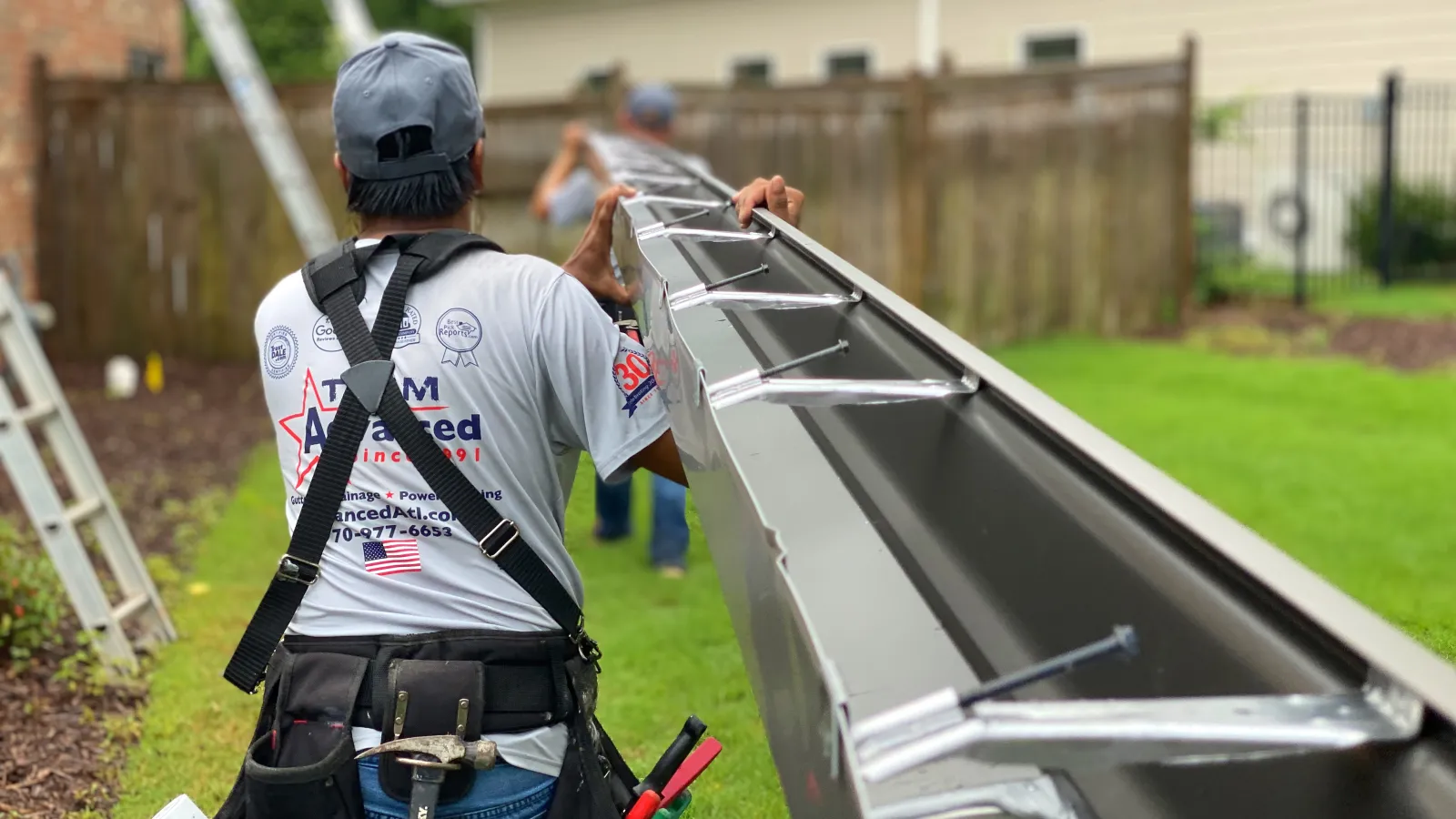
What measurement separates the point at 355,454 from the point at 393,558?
164 mm

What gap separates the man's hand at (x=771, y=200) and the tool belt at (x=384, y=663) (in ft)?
2.64

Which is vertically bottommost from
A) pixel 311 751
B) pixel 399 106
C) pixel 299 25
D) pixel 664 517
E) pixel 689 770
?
pixel 664 517

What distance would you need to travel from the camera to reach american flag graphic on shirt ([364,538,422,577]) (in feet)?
7.22

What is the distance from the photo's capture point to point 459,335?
86.0 inches

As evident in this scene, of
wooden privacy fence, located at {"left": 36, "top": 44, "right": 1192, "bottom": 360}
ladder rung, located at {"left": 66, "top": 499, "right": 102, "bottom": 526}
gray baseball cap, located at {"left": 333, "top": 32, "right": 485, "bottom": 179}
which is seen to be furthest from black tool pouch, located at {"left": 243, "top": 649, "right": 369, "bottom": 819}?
wooden privacy fence, located at {"left": 36, "top": 44, "right": 1192, "bottom": 360}

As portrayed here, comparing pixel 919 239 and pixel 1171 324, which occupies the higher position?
pixel 919 239

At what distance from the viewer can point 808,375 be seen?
6.95ft

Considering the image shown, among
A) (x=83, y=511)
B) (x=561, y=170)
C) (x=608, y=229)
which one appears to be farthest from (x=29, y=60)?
(x=608, y=229)

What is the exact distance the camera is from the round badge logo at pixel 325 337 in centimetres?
221

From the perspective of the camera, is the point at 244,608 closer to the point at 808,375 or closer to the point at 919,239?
the point at 808,375

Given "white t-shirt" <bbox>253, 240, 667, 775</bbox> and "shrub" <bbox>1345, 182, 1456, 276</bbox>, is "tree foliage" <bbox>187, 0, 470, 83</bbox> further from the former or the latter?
"white t-shirt" <bbox>253, 240, 667, 775</bbox>

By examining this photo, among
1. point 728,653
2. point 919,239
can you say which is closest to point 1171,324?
point 919,239

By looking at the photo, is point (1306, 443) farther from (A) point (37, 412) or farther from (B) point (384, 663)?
(B) point (384, 663)

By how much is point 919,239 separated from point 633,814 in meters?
9.90
